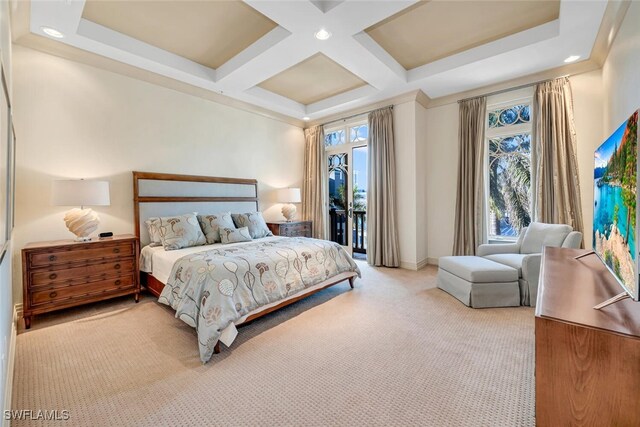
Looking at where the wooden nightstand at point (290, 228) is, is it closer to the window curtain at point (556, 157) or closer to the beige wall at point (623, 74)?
the window curtain at point (556, 157)

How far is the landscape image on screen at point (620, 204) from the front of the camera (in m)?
1.15

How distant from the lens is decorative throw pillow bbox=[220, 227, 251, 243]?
3625 millimetres

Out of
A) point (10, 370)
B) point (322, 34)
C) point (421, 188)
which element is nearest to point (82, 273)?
point (10, 370)

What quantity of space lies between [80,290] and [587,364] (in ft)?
12.7

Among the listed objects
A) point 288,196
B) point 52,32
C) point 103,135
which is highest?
point 52,32

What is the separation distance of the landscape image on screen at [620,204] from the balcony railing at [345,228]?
4.12 meters

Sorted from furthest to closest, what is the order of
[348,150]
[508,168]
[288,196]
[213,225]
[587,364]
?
[348,150] < [288,196] < [508,168] < [213,225] < [587,364]

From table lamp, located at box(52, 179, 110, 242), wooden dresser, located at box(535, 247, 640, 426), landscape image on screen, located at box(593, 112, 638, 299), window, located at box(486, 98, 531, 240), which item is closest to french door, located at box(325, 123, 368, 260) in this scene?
window, located at box(486, 98, 531, 240)

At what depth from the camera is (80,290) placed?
2850mm

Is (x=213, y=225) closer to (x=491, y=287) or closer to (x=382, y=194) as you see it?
(x=382, y=194)

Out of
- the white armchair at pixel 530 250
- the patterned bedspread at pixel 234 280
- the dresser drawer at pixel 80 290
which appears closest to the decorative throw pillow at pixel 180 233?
the dresser drawer at pixel 80 290

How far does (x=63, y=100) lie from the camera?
3.11 m

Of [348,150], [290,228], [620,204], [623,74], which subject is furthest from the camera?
[348,150]

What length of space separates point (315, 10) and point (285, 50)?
0.72m
